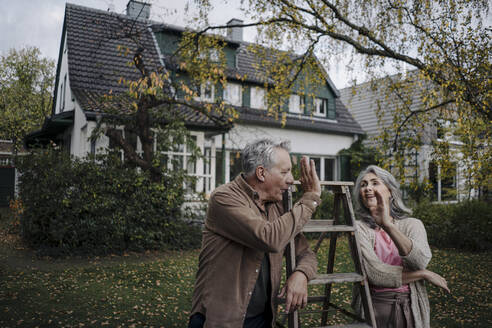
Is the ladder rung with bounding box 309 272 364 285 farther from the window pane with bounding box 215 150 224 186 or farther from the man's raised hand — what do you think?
the window pane with bounding box 215 150 224 186

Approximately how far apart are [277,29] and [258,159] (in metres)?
6.42

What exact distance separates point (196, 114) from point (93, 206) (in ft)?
18.7

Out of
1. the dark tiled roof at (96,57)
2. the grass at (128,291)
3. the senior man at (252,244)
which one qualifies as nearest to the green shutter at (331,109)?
the dark tiled roof at (96,57)

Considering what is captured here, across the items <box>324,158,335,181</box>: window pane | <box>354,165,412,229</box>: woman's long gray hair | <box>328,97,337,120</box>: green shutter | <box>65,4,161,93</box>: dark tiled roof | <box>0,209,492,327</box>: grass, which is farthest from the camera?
<box>328,97,337,120</box>: green shutter

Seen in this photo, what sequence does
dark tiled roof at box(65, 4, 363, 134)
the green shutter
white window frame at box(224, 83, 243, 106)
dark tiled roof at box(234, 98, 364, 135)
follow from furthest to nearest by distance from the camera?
the green shutter
white window frame at box(224, 83, 243, 106)
dark tiled roof at box(234, 98, 364, 135)
dark tiled roof at box(65, 4, 363, 134)

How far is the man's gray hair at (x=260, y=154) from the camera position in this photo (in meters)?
2.37

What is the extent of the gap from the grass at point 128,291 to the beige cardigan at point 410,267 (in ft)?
8.75

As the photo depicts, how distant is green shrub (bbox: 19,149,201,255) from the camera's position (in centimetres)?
843

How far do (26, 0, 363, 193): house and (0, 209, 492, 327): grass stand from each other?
373cm

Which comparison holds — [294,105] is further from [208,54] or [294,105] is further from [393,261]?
[393,261]

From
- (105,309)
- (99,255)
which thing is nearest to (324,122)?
(99,255)

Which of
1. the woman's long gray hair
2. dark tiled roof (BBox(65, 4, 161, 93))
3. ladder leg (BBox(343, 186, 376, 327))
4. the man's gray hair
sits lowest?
ladder leg (BBox(343, 186, 376, 327))

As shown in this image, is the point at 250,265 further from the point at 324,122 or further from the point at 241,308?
the point at 324,122

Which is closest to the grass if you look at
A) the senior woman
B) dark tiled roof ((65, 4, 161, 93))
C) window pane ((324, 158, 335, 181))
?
the senior woman
